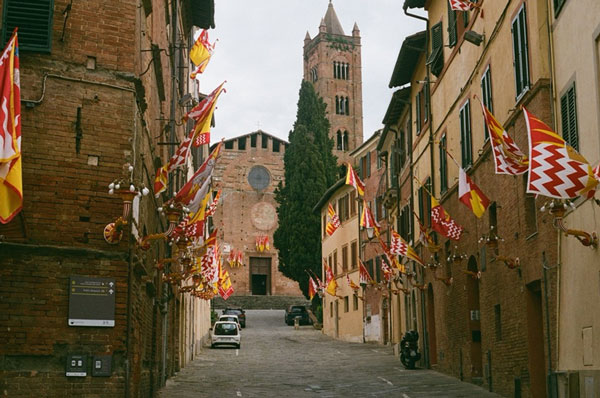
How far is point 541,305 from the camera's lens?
17234 millimetres

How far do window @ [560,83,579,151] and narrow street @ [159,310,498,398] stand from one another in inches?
284

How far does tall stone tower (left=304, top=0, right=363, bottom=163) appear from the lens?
101 metres

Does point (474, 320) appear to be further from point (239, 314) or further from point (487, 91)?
point (239, 314)

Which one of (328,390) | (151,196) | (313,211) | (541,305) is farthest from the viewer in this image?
(313,211)

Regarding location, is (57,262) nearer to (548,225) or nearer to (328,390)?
(548,225)

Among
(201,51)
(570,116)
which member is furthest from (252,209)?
(570,116)

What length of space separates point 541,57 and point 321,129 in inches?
2161

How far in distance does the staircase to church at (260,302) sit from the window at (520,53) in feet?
199

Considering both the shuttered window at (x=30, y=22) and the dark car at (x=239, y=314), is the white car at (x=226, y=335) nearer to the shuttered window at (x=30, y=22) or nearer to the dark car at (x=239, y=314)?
the dark car at (x=239, y=314)

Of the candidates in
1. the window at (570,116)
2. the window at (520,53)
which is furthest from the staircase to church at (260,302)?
the window at (570,116)

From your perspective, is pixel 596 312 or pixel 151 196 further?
pixel 151 196

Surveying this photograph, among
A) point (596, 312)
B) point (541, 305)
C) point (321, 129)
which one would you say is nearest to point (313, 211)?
point (321, 129)

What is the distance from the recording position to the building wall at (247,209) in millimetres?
81750

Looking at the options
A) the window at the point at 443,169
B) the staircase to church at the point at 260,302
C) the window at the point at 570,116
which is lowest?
the staircase to church at the point at 260,302
